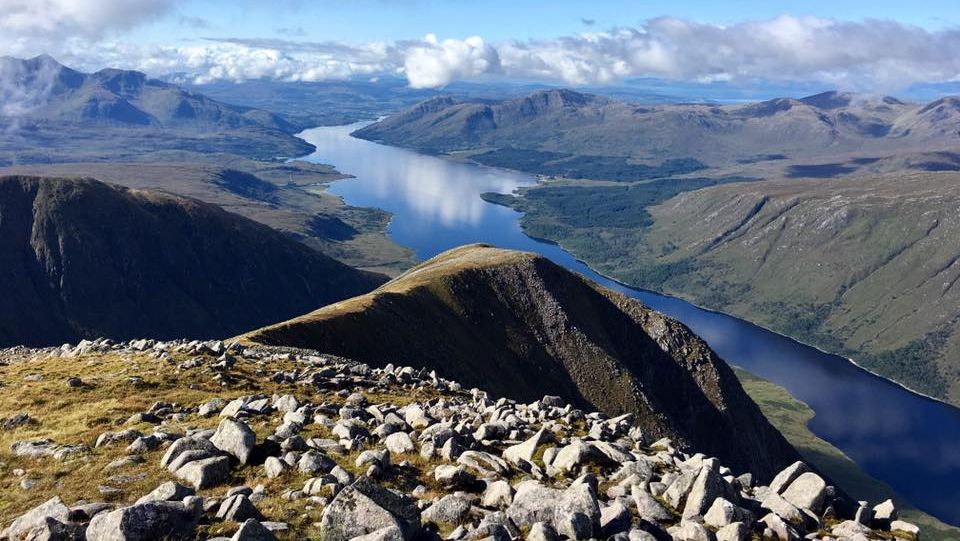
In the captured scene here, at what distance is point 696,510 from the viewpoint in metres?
24.1

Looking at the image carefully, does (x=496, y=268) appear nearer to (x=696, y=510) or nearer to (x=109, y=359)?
(x=109, y=359)

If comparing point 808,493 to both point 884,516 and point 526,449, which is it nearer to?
point 884,516

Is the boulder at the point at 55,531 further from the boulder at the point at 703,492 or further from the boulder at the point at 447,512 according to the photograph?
the boulder at the point at 703,492

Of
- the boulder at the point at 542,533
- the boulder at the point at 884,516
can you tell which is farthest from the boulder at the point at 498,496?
the boulder at the point at 884,516

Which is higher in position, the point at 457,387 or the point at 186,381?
the point at 186,381

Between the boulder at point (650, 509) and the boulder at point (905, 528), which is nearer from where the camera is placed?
the boulder at point (650, 509)

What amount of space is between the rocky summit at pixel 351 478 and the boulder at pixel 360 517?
43 millimetres

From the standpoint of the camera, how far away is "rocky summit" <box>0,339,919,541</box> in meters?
20.0

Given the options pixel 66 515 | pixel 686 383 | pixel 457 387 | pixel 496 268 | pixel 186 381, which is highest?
pixel 66 515

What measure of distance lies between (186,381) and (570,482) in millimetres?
28549

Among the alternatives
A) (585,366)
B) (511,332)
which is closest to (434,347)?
(511,332)

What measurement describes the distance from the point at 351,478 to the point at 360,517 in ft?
16.9

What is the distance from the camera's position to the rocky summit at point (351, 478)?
65.7 feet

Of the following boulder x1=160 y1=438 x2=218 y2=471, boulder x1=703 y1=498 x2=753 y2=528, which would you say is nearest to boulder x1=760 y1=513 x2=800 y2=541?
boulder x1=703 y1=498 x2=753 y2=528
